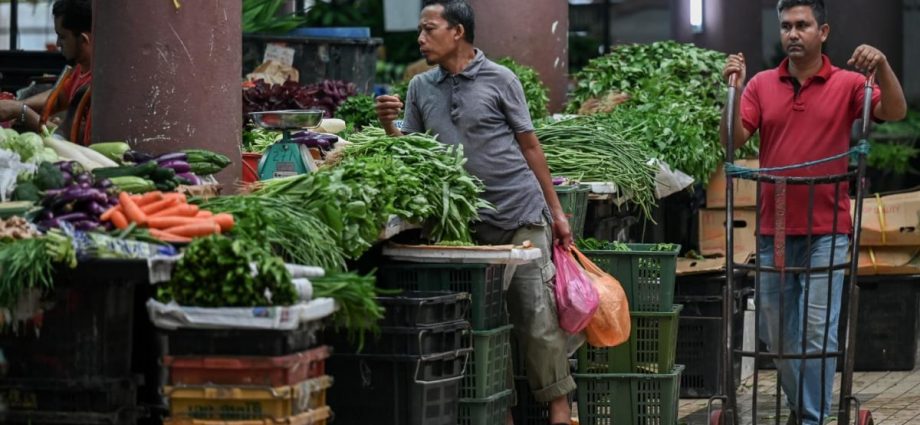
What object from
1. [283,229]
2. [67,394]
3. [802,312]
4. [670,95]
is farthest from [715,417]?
[670,95]

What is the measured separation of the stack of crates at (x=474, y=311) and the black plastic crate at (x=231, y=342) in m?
1.63

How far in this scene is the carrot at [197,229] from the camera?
5.98m

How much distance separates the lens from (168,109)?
291 inches

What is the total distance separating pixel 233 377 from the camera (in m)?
5.72

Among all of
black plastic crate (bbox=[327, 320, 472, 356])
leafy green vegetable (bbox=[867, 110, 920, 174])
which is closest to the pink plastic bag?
black plastic crate (bbox=[327, 320, 472, 356])

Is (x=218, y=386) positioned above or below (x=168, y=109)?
below

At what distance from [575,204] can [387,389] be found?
2.63 metres

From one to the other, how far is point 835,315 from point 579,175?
2171 millimetres

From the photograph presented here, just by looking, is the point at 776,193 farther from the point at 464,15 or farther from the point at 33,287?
the point at 33,287

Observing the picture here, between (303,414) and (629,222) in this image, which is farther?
(629,222)

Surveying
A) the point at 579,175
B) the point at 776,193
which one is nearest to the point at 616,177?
the point at 579,175

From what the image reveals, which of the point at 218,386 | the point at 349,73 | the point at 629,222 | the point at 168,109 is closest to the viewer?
the point at 218,386

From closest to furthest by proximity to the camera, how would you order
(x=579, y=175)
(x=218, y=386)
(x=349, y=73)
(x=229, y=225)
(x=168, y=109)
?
(x=218, y=386)
(x=229, y=225)
(x=168, y=109)
(x=579, y=175)
(x=349, y=73)

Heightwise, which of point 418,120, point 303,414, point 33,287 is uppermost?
point 418,120
